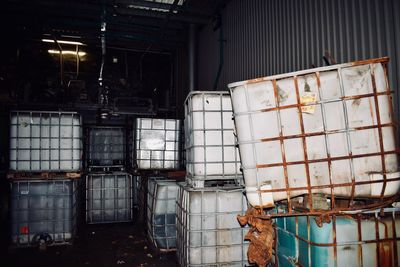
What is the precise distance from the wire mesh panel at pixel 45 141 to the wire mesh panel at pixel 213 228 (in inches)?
136

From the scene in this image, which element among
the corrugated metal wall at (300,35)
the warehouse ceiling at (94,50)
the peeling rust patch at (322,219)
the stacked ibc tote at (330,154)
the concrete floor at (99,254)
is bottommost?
the concrete floor at (99,254)

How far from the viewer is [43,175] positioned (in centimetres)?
598

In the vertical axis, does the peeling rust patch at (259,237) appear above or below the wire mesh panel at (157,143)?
below

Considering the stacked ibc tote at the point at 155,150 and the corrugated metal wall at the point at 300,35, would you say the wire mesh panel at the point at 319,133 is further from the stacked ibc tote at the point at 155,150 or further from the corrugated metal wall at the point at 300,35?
the stacked ibc tote at the point at 155,150

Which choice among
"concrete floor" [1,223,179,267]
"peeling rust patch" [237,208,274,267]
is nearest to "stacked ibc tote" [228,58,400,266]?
"peeling rust patch" [237,208,274,267]

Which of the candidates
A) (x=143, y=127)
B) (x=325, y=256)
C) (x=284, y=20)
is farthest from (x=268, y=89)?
(x=143, y=127)

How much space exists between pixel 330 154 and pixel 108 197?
698 cm

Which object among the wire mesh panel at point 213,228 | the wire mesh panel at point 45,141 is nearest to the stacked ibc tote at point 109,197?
→ the wire mesh panel at point 45,141

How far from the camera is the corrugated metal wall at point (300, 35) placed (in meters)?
3.55

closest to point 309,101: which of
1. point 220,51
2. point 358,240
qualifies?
point 358,240

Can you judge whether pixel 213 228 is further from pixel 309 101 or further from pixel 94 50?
pixel 94 50

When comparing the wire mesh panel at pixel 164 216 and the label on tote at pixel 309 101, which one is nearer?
the label on tote at pixel 309 101

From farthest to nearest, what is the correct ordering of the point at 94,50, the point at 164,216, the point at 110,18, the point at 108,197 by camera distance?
1. the point at 94,50
2. the point at 110,18
3. the point at 108,197
4. the point at 164,216

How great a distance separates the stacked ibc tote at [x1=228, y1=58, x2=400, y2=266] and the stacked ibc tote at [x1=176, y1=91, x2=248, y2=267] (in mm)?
1349
